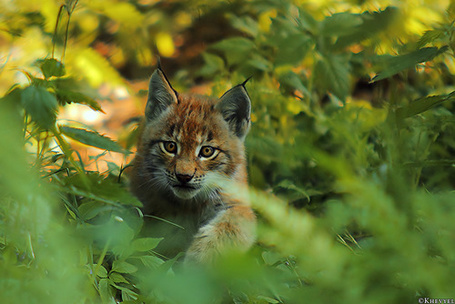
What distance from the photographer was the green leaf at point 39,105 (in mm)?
1176

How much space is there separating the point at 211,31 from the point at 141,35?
1.55 m

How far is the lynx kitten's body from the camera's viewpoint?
2090 millimetres

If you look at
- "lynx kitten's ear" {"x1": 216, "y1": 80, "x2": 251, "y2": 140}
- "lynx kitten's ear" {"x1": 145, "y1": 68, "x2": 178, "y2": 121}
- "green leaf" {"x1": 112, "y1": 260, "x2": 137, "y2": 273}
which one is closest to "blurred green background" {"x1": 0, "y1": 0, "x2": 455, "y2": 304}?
"green leaf" {"x1": 112, "y1": 260, "x2": 137, "y2": 273}

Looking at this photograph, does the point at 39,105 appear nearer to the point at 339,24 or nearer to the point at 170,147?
the point at 170,147

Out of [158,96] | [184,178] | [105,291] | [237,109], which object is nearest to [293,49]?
[237,109]

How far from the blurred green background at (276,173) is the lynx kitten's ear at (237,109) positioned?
127 millimetres

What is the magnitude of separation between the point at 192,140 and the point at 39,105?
122 centimetres

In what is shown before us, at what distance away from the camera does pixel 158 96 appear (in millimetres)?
2557

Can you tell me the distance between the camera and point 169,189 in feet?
7.62

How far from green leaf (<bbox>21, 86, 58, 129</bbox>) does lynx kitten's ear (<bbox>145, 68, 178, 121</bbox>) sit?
49.5 inches

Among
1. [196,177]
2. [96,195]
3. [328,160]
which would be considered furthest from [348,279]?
[196,177]

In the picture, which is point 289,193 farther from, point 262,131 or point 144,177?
point 144,177

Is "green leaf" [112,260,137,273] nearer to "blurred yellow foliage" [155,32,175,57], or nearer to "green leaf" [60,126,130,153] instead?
"green leaf" [60,126,130,153]

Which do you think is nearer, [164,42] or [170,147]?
[170,147]
